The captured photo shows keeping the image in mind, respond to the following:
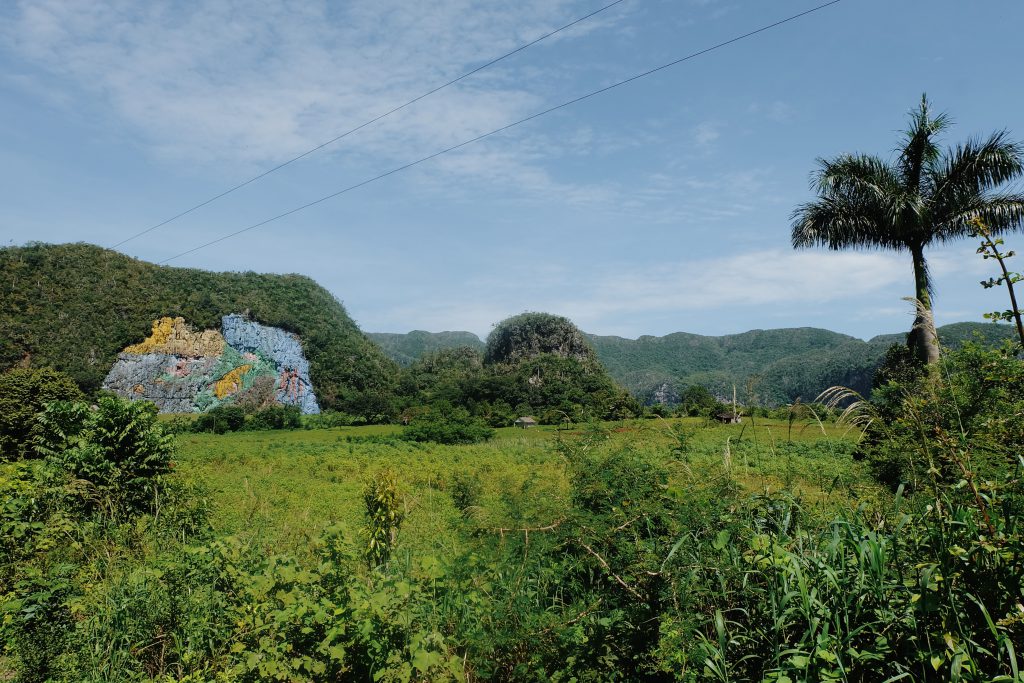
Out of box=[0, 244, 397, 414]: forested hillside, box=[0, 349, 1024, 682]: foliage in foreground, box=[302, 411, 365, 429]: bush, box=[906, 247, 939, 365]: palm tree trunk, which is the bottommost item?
box=[302, 411, 365, 429]: bush

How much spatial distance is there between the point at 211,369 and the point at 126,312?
9573 mm

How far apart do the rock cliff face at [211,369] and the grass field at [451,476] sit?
26.1 m

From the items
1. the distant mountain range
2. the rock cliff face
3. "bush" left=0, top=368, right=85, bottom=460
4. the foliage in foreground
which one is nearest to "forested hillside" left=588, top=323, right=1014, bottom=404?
the distant mountain range

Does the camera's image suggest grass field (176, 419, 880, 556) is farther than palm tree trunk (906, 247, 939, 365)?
No

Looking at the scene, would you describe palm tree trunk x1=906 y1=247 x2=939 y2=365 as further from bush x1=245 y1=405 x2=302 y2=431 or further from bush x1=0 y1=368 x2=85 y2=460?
bush x1=245 y1=405 x2=302 y2=431

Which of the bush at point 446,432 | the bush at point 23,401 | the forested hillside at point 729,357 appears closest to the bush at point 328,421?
the bush at point 446,432

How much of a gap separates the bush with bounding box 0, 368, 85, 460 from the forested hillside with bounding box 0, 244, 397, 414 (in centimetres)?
3178

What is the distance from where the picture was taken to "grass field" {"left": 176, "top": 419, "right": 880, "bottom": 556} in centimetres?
462

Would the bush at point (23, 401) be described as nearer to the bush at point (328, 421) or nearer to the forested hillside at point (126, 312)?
the bush at point (328, 421)

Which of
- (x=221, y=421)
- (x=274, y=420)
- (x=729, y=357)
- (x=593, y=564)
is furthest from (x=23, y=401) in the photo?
(x=729, y=357)

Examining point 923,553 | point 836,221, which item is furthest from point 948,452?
point 836,221

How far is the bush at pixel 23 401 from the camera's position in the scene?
14789mm

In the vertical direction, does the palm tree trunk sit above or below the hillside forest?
above

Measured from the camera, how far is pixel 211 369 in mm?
52125
